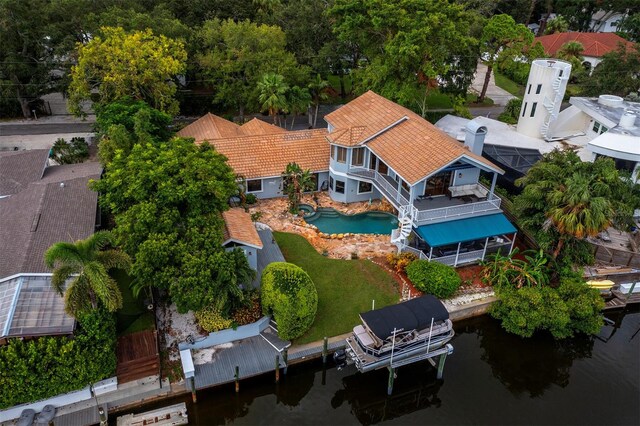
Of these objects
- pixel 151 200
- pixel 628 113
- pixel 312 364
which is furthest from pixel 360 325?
pixel 628 113

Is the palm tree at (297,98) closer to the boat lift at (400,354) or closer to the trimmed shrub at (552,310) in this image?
the trimmed shrub at (552,310)

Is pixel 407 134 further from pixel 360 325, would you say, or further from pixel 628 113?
pixel 628 113

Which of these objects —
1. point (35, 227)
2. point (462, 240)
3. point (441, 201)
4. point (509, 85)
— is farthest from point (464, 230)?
point (509, 85)

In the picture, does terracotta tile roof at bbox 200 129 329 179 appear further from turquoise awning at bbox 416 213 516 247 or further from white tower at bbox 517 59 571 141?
white tower at bbox 517 59 571 141

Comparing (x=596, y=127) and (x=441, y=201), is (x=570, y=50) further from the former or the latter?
(x=441, y=201)

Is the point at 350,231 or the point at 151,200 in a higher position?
the point at 151,200
